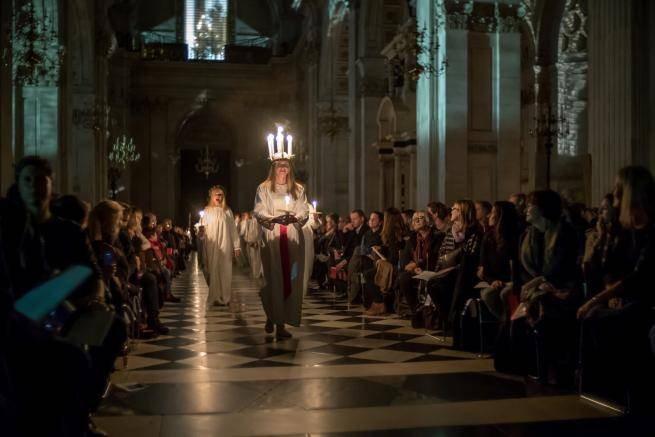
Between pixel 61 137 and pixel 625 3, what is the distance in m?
11.5

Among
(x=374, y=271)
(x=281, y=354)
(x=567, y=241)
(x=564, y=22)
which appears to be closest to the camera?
(x=567, y=241)

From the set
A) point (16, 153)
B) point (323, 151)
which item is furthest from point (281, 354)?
point (323, 151)

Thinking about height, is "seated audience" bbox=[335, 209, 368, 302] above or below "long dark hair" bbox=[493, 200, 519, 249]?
below

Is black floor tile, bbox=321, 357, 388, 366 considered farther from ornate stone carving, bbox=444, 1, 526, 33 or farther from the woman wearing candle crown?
ornate stone carving, bbox=444, 1, 526, 33

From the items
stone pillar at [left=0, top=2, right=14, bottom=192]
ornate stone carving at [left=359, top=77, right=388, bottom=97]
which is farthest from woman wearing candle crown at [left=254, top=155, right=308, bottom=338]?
ornate stone carving at [left=359, top=77, right=388, bottom=97]

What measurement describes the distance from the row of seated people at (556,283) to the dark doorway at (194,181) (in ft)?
101

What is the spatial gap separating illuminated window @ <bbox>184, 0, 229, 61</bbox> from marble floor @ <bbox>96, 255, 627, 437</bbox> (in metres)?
31.8

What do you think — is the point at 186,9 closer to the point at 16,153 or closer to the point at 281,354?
the point at 16,153

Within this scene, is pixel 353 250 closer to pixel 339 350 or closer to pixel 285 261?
pixel 285 261

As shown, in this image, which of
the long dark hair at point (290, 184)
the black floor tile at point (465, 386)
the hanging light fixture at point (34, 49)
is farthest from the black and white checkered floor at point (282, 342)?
the hanging light fixture at point (34, 49)

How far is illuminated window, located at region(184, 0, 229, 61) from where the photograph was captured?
3891cm

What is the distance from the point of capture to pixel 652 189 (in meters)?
4.87

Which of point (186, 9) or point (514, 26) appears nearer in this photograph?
point (514, 26)

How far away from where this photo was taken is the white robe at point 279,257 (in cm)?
873
